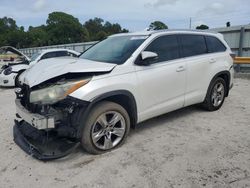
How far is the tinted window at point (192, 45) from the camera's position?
5.42 m

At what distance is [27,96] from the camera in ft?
13.8

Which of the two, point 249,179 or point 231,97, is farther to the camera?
point 231,97

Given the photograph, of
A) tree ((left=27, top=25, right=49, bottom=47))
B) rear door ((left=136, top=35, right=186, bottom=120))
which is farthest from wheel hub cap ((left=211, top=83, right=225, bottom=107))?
tree ((left=27, top=25, right=49, bottom=47))

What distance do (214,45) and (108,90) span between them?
10.4ft

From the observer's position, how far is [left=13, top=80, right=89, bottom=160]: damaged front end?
3.77 meters

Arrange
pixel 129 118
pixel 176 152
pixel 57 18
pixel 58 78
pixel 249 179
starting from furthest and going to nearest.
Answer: pixel 57 18
pixel 129 118
pixel 176 152
pixel 58 78
pixel 249 179

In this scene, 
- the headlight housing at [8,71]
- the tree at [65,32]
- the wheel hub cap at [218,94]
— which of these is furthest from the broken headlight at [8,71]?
the tree at [65,32]

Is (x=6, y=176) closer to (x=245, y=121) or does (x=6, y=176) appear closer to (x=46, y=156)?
(x=46, y=156)

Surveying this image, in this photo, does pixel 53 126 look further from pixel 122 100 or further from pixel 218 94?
pixel 218 94

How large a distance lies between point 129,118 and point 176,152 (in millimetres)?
902

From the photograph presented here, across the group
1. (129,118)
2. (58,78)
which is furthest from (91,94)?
(129,118)

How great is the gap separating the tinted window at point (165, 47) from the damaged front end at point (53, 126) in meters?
1.74

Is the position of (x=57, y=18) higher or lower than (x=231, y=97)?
higher

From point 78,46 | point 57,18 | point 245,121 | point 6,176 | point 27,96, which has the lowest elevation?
point 6,176
